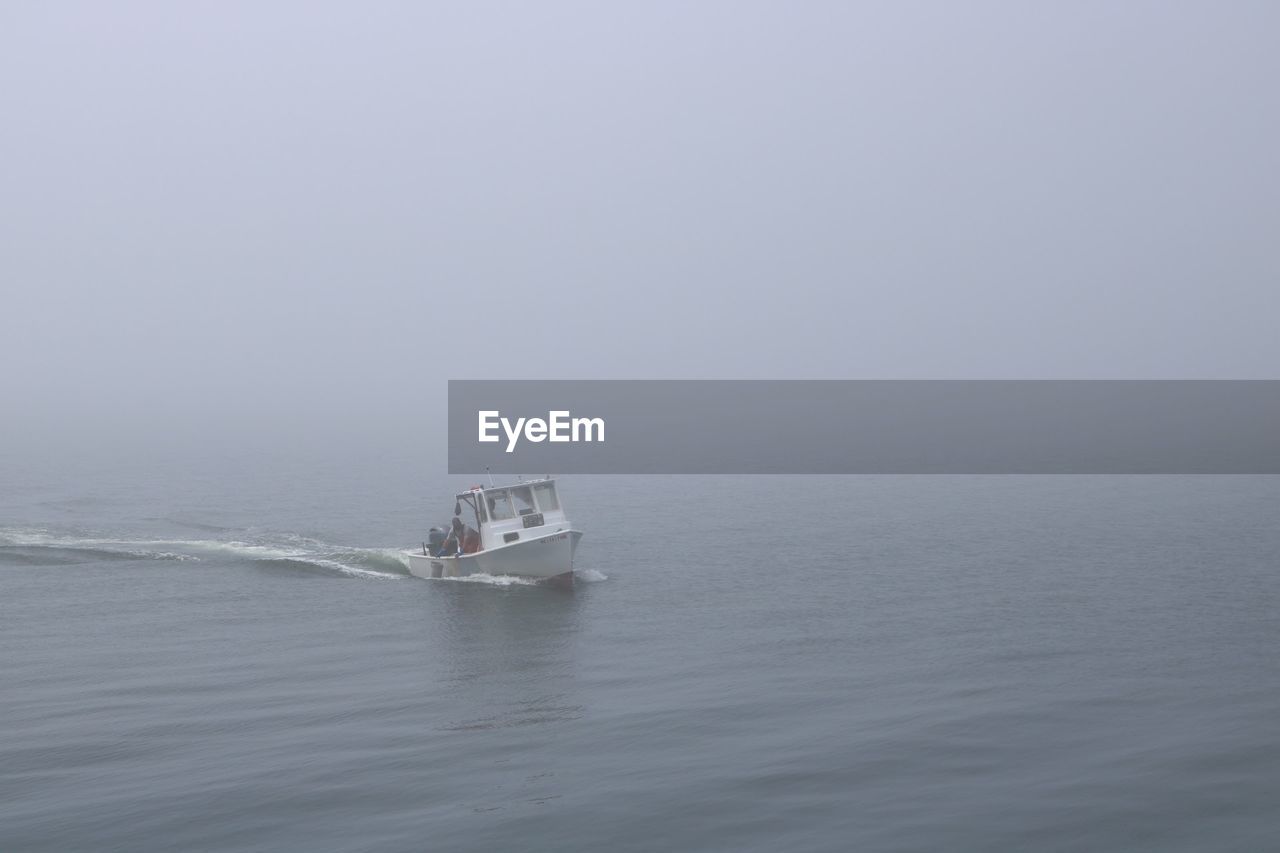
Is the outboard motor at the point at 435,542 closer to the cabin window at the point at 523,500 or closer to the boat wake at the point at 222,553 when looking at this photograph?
the boat wake at the point at 222,553

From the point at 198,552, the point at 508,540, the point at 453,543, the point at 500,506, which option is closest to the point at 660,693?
the point at 508,540

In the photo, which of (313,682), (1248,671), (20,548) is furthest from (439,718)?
(20,548)

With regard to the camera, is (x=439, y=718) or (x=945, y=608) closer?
(x=439, y=718)

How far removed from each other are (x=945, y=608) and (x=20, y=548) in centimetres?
4505

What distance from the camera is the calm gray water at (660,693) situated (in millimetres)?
23609

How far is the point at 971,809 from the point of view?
23734 millimetres

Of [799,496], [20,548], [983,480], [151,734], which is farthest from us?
[983,480]

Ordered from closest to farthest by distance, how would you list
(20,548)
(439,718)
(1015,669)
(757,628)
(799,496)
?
(439,718)
(1015,669)
(757,628)
(20,548)
(799,496)

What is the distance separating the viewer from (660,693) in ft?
107

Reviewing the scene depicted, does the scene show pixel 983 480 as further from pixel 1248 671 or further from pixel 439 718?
pixel 439 718

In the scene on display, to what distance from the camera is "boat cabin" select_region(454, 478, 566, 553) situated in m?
51.4

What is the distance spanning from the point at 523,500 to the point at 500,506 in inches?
44.9
